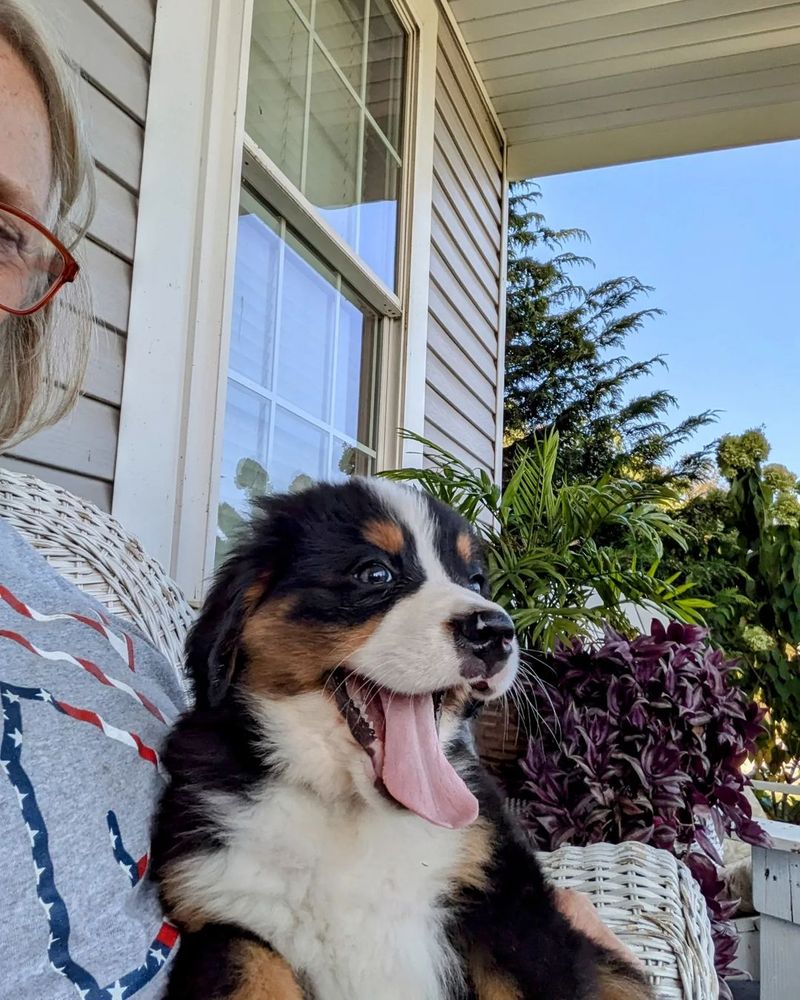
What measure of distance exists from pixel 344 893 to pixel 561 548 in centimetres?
190

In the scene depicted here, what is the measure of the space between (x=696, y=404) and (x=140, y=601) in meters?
14.2

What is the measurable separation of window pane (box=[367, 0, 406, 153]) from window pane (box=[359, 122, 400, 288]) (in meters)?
0.13

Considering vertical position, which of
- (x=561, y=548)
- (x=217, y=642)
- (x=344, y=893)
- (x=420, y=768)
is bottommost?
(x=344, y=893)

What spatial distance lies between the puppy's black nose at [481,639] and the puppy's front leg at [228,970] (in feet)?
1.62

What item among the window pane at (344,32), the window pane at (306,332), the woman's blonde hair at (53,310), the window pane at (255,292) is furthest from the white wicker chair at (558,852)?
the window pane at (344,32)

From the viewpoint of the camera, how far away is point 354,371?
3.99 m

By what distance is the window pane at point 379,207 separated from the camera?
3.98 metres

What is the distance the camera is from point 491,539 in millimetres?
3023

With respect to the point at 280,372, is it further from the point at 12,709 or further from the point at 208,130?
the point at 12,709

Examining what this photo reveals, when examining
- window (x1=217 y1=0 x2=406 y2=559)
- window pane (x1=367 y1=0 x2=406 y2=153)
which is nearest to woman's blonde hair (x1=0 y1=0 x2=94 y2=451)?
window (x1=217 y1=0 x2=406 y2=559)

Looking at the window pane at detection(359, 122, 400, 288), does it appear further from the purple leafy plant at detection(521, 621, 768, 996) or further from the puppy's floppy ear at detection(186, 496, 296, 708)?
the puppy's floppy ear at detection(186, 496, 296, 708)

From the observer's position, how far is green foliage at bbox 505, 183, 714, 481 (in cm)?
1438

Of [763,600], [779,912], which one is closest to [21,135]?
[779,912]

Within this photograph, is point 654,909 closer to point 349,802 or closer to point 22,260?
point 349,802
